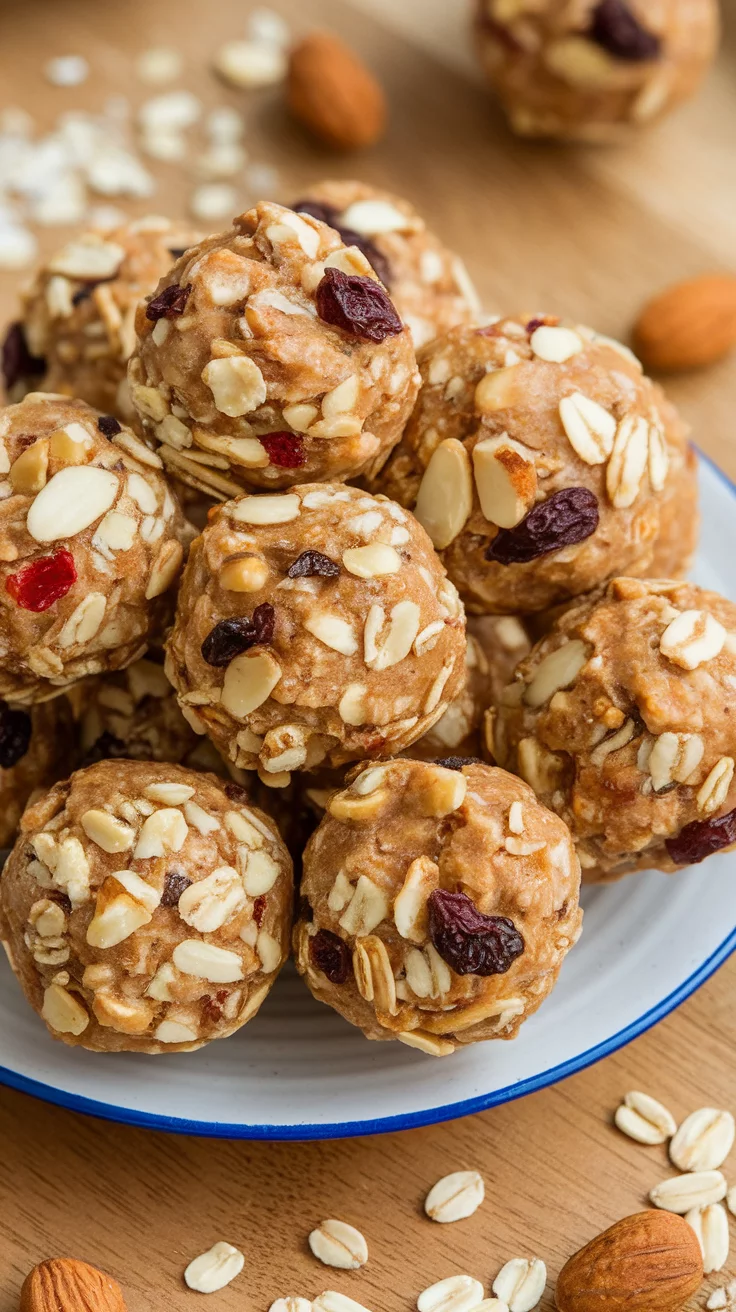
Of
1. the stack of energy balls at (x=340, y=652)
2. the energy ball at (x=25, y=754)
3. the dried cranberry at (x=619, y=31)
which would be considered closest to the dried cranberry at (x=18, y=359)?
the stack of energy balls at (x=340, y=652)

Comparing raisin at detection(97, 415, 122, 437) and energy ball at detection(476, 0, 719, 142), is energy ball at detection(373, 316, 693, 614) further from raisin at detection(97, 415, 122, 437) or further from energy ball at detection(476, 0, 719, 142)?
energy ball at detection(476, 0, 719, 142)

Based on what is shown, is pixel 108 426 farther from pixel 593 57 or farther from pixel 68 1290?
pixel 593 57

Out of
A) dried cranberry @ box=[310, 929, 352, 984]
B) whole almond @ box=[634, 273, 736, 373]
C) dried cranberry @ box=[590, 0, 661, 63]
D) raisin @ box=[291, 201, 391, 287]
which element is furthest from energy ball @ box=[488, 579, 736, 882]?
dried cranberry @ box=[590, 0, 661, 63]

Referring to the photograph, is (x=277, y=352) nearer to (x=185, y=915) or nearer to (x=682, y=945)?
(x=185, y=915)

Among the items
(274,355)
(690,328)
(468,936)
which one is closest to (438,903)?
(468,936)

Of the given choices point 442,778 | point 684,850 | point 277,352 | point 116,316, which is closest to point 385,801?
point 442,778
